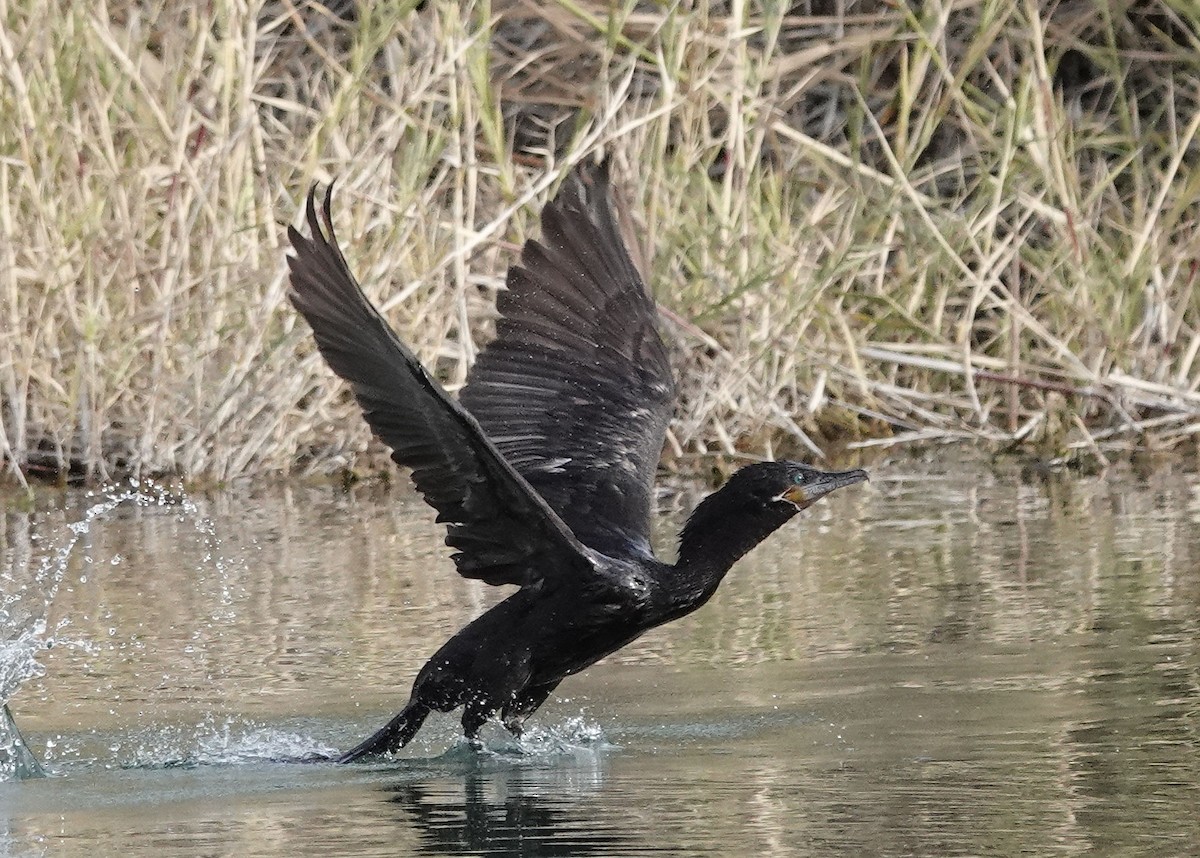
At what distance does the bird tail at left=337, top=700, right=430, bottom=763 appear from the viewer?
15.4 feet

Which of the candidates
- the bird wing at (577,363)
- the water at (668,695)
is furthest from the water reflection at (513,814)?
the bird wing at (577,363)

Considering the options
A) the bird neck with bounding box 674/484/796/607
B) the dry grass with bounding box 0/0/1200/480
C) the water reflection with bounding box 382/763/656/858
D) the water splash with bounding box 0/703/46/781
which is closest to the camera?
the water reflection with bounding box 382/763/656/858

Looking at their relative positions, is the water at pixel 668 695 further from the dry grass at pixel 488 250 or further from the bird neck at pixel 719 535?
the dry grass at pixel 488 250

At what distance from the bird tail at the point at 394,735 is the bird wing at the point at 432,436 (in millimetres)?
309

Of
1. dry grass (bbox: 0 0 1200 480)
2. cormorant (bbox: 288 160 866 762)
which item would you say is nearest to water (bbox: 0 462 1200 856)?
cormorant (bbox: 288 160 866 762)

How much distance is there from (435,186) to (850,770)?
494cm

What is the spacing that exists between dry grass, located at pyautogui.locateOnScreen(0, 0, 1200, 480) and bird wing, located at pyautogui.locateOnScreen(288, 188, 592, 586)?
360cm

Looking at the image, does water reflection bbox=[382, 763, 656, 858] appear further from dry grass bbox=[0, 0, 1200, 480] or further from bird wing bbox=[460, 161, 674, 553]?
dry grass bbox=[0, 0, 1200, 480]

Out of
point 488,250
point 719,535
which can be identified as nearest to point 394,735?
point 719,535

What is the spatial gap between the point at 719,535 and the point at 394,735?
2.59 feet

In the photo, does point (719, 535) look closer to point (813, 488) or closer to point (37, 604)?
point (813, 488)

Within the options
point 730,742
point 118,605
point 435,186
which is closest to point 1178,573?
point 730,742

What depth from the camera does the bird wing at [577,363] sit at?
5.52 metres

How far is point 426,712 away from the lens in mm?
4879
